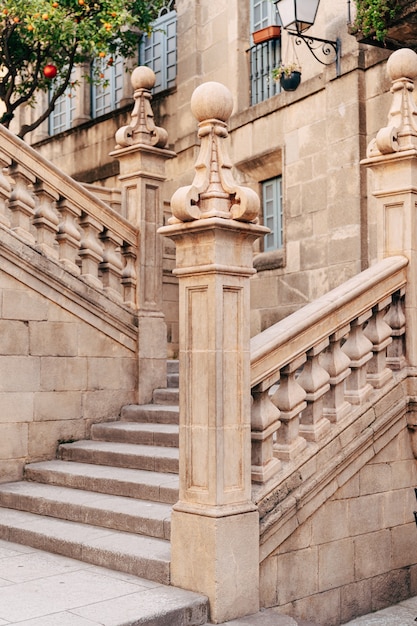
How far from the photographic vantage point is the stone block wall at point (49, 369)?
7957mm

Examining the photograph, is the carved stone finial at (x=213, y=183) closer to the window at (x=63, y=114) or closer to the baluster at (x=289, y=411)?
the baluster at (x=289, y=411)

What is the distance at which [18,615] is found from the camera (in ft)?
15.6

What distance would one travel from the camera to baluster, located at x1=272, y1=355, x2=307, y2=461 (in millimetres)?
5918

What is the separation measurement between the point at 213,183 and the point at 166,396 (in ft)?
12.7

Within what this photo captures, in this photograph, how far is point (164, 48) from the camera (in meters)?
15.8

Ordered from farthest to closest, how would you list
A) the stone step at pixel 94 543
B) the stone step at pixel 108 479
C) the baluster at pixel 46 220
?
the baluster at pixel 46 220
the stone step at pixel 108 479
the stone step at pixel 94 543

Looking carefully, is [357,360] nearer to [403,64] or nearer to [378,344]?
[378,344]

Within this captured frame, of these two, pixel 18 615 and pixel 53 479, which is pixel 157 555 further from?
pixel 53 479

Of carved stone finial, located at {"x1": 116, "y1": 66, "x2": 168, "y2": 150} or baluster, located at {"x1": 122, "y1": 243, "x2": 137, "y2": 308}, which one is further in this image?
carved stone finial, located at {"x1": 116, "y1": 66, "x2": 168, "y2": 150}

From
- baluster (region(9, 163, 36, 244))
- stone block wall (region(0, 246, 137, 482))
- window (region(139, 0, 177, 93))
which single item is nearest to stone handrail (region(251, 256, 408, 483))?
stone block wall (region(0, 246, 137, 482))

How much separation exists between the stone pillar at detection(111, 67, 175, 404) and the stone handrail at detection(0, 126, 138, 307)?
144 millimetres

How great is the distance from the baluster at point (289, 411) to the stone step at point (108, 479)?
910 millimetres

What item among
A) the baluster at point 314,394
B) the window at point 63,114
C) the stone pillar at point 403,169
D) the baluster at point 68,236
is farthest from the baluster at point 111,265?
the window at point 63,114

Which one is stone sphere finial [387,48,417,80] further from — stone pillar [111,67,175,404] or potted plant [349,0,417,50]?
potted plant [349,0,417,50]
